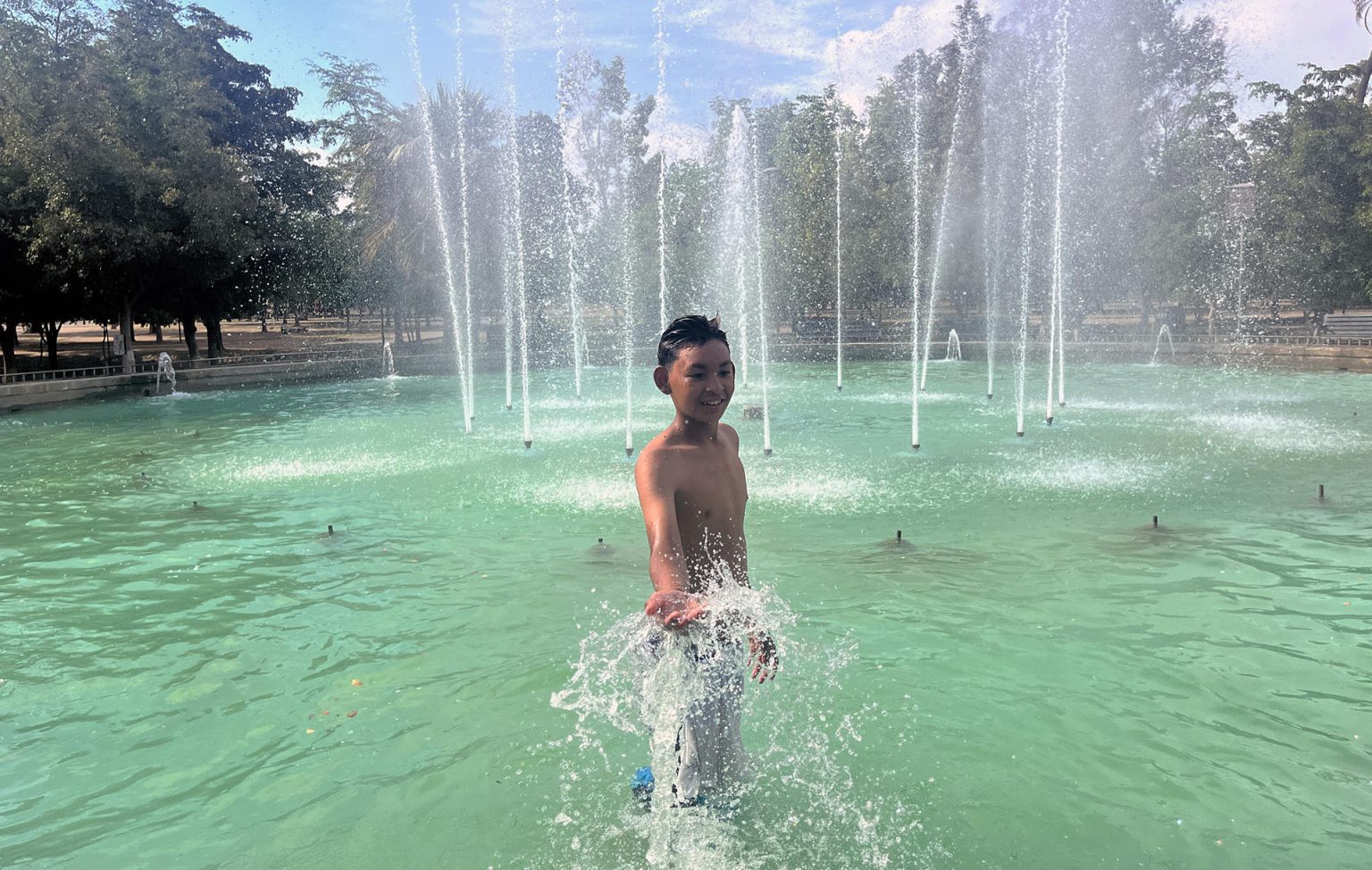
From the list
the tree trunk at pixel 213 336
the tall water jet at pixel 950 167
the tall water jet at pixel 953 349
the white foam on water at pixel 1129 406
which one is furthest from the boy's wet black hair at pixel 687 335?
the tree trunk at pixel 213 336

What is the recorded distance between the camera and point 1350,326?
96.1 feet

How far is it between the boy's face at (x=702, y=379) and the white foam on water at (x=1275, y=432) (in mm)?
12244

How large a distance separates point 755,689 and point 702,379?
2.41 m

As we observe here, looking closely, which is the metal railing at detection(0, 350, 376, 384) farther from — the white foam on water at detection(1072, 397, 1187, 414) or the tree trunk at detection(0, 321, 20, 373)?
the white foam on water at detection(1072, 397, 1187, 414)

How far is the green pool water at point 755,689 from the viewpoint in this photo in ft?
12.7

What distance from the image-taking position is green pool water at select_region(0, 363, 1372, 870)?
153 inches

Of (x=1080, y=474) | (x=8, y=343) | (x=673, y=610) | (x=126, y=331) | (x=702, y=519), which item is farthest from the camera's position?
(x=8, y=343)

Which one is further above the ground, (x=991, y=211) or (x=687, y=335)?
(x=991, y=211)

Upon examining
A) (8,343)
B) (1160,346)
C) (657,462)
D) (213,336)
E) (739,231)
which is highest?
(739,231)

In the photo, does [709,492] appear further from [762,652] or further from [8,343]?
[8,343]

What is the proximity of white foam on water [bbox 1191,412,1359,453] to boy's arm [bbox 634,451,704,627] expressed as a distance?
40.7 feet

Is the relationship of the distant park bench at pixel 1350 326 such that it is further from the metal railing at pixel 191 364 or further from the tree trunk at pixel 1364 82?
the metal railing at pixel 191 364

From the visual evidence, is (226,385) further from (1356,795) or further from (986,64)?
(986,64)

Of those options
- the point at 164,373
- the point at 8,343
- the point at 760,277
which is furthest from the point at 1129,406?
the point at 8,343
